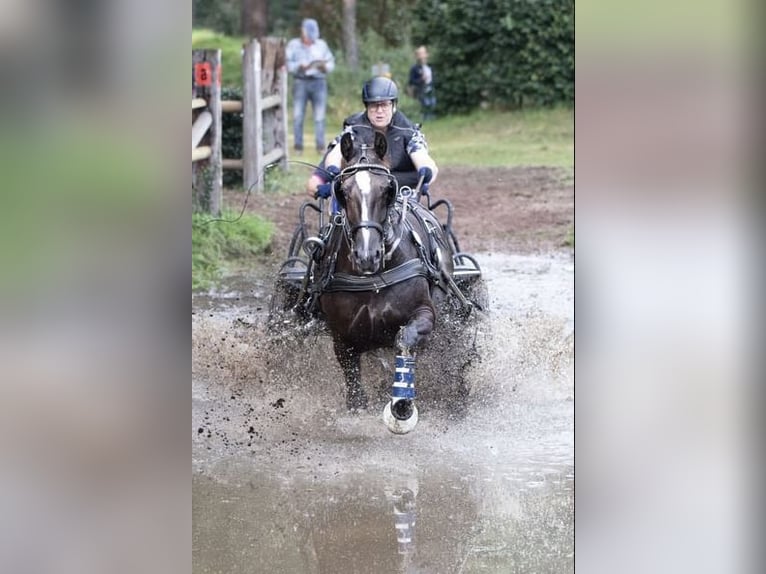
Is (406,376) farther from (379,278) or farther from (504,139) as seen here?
(504,139)

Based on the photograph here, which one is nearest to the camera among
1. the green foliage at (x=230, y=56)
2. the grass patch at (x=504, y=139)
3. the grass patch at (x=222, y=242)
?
the grass patch at (x=222, y=242)

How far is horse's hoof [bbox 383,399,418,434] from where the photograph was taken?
6.52 m

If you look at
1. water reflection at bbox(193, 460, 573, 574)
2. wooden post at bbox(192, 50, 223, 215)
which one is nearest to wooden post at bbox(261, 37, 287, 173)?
wooden post at bbox(192, 50, 223, 215)

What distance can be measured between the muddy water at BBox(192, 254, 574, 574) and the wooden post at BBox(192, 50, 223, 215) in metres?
0.74

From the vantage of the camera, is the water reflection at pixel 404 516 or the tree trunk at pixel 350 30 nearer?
the water reflection at pixel 404 516

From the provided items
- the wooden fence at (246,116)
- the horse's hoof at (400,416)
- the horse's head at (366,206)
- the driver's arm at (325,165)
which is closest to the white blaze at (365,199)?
the horse's head at (366,206)

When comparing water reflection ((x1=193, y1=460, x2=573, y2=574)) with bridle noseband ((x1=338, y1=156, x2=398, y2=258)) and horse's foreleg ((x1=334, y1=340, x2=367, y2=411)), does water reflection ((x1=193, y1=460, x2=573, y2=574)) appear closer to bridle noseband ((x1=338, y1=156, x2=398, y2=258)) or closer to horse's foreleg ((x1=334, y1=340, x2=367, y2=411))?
horse's foreleg ((x1=334, y1=340, x2=367, y2=411))

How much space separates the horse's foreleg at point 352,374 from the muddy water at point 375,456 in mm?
59

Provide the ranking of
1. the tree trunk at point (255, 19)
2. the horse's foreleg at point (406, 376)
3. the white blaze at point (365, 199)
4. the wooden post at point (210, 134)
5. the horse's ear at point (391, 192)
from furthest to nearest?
the tree trunk at point (255, 19)
the wooden post at point (210, 134)
the horse's foreleg at point (406, 376)
the horse's ear at point (391, 192)
the white blaze at point (365, 199)

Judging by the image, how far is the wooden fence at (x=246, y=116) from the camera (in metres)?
8.06

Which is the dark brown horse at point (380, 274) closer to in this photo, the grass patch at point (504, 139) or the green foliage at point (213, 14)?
the grass patch at point (504, 139)

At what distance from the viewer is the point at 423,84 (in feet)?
28.3
